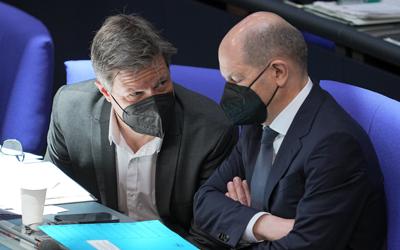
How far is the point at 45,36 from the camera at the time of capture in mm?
3697

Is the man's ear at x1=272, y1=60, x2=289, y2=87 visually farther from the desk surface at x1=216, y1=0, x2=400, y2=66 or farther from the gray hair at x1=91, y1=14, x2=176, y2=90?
the desk surface at x1=216, y1=0, x2=400, y2=66

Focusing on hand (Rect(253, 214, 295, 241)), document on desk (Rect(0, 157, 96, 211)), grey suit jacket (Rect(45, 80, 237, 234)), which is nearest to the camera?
hand (Rect(253, 214, 295, 241))

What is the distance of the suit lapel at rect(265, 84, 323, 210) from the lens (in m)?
2.89

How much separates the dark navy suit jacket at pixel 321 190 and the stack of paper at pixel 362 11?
1.66 meters

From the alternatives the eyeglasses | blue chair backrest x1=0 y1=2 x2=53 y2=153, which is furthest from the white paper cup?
blue chair backrest x1=0 y1=2 x2=53 y2=153

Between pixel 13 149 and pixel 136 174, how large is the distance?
388 mm

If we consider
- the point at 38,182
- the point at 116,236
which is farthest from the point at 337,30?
the point at 116,236

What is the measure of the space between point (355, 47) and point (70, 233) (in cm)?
203

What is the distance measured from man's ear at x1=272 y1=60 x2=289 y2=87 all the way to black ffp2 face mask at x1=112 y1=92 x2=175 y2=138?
43 centimetres

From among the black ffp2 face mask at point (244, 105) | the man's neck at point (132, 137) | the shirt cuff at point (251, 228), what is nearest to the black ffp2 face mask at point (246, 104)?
the black ffp2 face mask at point (244, 105)

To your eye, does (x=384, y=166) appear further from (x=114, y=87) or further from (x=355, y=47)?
(x=355, y=47)

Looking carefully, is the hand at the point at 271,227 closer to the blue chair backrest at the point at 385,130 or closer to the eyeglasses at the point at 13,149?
the blue chair backrest at the point at 385,130

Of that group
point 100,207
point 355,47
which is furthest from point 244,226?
point 355,47

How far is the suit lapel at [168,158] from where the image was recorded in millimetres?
3268
